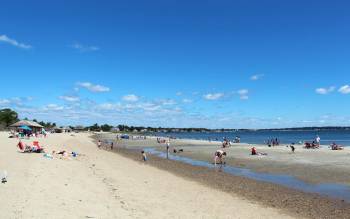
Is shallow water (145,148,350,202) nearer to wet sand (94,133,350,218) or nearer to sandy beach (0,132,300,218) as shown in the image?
wet sand (94,133,350,218)

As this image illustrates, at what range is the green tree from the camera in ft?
440

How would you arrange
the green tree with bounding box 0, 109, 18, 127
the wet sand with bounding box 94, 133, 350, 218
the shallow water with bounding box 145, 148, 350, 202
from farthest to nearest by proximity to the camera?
the green tree with bounding box 0, 109, 18, 127
the shallow water with bounding box 145, 148, 350, 202
the wet sand with bounding box 94, 133, 350, 218

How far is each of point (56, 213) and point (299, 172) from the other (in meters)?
19.0

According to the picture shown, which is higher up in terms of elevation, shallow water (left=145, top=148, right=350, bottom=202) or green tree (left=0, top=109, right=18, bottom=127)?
green tree (left=0, top=109, right=18, bottom=127)

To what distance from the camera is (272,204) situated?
15.1 metres

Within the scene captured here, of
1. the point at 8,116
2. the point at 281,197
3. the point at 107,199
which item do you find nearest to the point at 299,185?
the point at 281,197

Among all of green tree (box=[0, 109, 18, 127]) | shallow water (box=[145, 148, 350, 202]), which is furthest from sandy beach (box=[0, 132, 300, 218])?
green tree (box=[0, 109, 18, 127])

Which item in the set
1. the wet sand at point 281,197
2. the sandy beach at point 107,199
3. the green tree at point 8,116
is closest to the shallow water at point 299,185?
the wet sand at point 281,197

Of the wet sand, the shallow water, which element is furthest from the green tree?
the wet sand

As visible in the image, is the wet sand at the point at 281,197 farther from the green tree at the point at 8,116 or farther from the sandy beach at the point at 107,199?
the green tree at the point at 8,116

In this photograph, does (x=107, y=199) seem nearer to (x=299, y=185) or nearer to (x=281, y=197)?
(x=281, y=197)

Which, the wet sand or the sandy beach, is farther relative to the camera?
the wet sand

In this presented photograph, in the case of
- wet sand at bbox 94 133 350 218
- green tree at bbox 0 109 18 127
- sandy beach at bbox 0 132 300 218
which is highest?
green tree at bbox 0 109 18 127

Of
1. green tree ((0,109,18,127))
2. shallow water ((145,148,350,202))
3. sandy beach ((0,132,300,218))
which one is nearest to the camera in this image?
sandy beach ((0,132,300,218))
